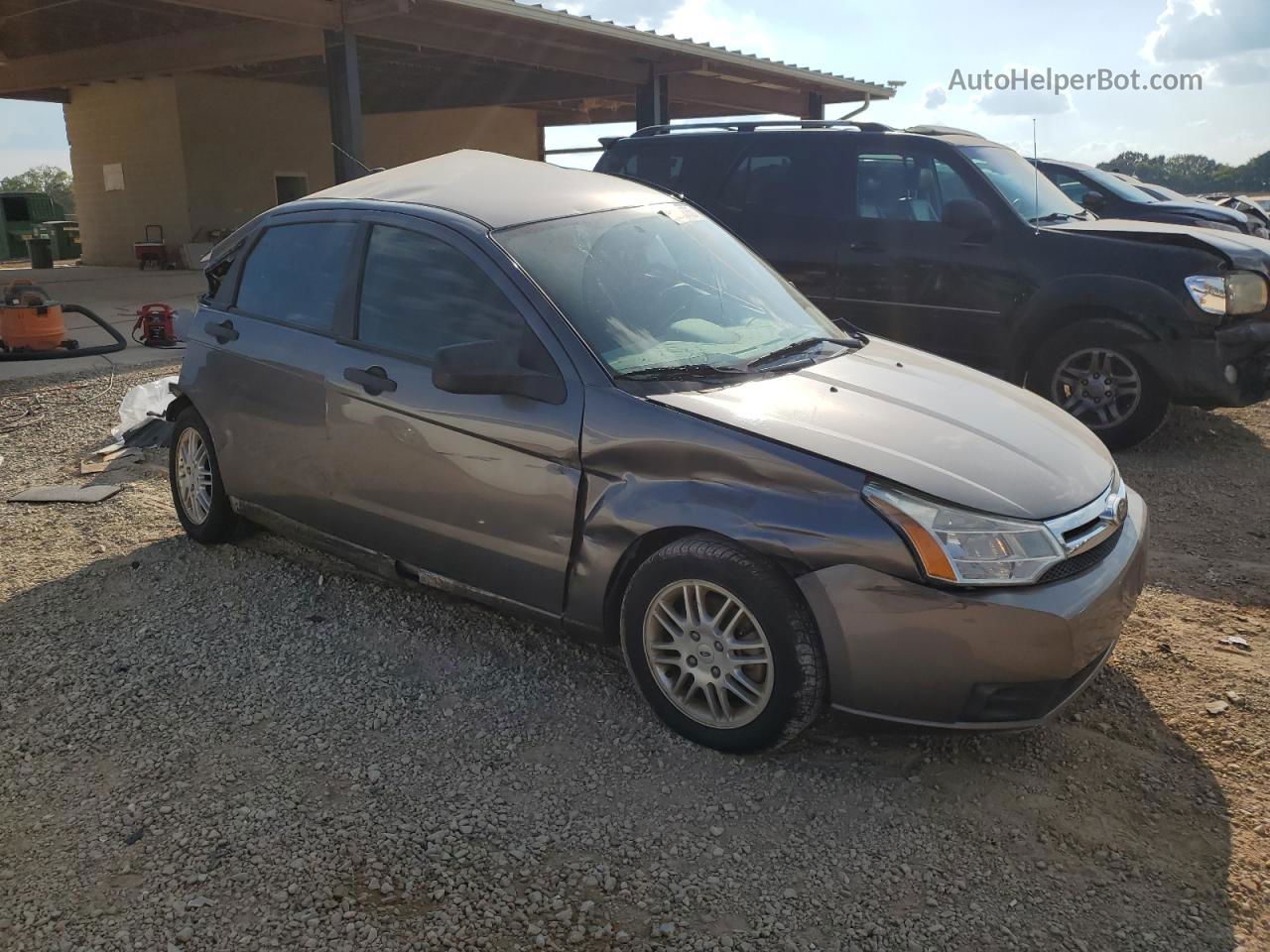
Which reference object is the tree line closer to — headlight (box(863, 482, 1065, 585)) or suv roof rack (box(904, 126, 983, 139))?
suv roof rack (box(904, 126, 983, 139))

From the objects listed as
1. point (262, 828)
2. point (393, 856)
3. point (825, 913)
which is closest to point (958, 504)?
point (825, 913)

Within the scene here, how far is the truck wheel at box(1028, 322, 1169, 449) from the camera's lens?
646 cm

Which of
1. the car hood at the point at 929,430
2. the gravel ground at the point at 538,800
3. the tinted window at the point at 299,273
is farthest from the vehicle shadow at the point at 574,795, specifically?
the tinted window at the point at 299,273

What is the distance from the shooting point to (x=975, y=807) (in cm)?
296

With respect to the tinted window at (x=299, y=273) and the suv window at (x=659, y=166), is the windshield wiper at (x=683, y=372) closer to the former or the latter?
the tinted window at (x=299, y=273)

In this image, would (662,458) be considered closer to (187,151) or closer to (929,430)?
(929,430)

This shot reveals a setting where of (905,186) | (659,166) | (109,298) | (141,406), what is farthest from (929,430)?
(109,298)

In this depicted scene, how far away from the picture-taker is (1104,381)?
21.6ft

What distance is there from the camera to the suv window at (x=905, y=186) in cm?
714

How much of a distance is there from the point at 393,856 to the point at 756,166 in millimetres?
6221

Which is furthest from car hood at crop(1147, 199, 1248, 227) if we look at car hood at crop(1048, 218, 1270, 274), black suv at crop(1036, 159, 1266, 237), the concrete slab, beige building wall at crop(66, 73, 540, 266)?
beige building wall at crop(66, 73, 540, 266)

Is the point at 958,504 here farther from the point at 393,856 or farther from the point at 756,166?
the point at 756,166

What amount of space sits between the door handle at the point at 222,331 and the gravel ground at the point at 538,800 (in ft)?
3.93

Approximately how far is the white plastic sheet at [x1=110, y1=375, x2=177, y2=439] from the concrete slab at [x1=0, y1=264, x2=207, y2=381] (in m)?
1.57
